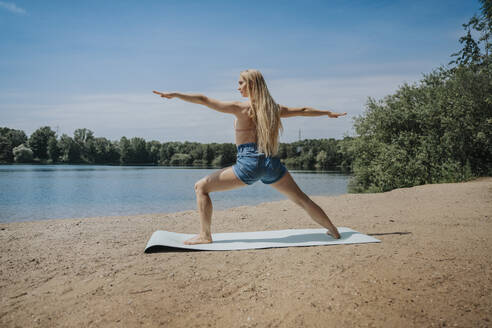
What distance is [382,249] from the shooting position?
13.4 feet

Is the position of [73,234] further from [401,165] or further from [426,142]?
[426,142]

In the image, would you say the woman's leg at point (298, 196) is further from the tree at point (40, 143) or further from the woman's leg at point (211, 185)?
the tree at point (40, 143)

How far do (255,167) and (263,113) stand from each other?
0.74 metres

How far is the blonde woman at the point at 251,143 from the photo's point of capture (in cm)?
432

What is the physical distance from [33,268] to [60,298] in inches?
45.9

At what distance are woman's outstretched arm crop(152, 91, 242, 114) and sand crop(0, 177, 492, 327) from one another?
75.6 inches

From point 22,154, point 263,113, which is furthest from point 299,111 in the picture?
point 22,154

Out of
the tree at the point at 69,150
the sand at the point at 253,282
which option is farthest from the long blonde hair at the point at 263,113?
the tree at the point at 69,150

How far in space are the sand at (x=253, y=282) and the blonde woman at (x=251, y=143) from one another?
2.83 feet

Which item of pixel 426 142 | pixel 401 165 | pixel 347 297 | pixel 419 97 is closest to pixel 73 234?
pixel 347 297

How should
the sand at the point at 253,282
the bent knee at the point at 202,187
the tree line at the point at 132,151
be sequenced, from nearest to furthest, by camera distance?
the sand at the point at 253,282, the bent knee at the point at 202,187, the tree line at the point at 132,151

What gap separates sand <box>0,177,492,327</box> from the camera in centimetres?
243

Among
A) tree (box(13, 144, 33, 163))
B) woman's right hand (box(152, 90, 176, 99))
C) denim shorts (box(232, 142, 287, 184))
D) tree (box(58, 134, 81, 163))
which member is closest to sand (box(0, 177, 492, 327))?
denim shorts (box(232, 142, 287, 184))

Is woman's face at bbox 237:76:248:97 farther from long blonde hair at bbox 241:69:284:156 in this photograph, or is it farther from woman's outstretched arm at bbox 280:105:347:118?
woman's outstretched arm at bbox 280:105:347:118
